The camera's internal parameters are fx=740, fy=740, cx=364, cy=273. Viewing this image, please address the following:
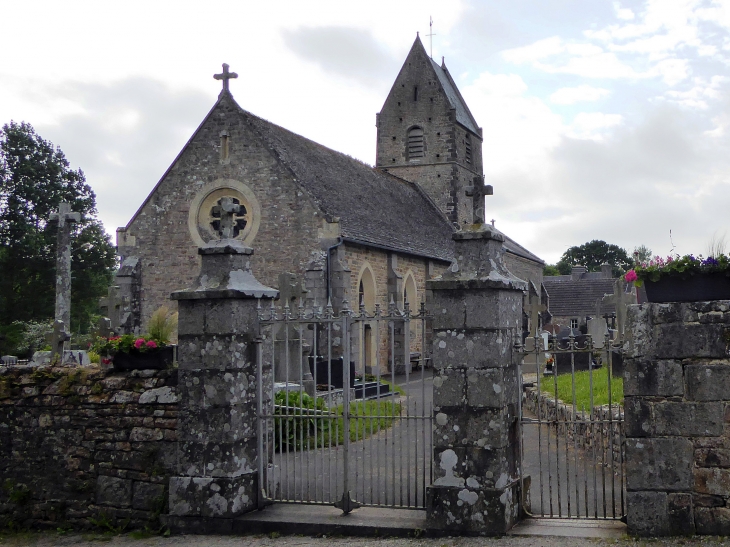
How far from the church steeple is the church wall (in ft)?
47.0

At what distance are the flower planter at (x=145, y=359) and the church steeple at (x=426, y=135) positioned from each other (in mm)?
27866

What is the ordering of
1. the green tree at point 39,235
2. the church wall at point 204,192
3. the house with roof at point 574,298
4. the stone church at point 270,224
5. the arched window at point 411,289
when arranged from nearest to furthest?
the stone church at point 270,224, the church wall at point 204,192, the arched window at point 411,289, the green tree at point 39,235, the house with roof at point 574,298

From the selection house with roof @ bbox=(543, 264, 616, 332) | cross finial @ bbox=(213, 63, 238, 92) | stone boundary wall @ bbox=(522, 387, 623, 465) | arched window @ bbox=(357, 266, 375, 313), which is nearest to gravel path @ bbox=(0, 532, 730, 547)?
stone boundary wall @ bbox=(522, 387, 623, 465)

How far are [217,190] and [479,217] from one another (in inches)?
664

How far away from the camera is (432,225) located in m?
31.5

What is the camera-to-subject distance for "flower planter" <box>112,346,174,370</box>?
288 inches

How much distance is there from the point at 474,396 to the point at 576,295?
141ft

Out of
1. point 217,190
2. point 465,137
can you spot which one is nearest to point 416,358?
point 217,190

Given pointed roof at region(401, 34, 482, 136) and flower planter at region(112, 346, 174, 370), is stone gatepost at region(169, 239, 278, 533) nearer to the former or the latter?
flower planter at region(112, 346, 174, 370)

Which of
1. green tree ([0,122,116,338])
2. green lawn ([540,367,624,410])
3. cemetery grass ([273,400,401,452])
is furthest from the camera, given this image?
green tree ([0,122,116,338])

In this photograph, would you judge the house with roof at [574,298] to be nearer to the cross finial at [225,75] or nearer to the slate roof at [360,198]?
the slate roof at [360,198]

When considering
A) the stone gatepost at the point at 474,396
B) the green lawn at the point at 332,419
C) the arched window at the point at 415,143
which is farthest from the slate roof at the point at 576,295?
the stone gatepost at the point at 474,396

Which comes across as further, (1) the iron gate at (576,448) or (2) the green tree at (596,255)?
(2) the green tree at (596,255)

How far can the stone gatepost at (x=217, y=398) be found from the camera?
6.81 meters
